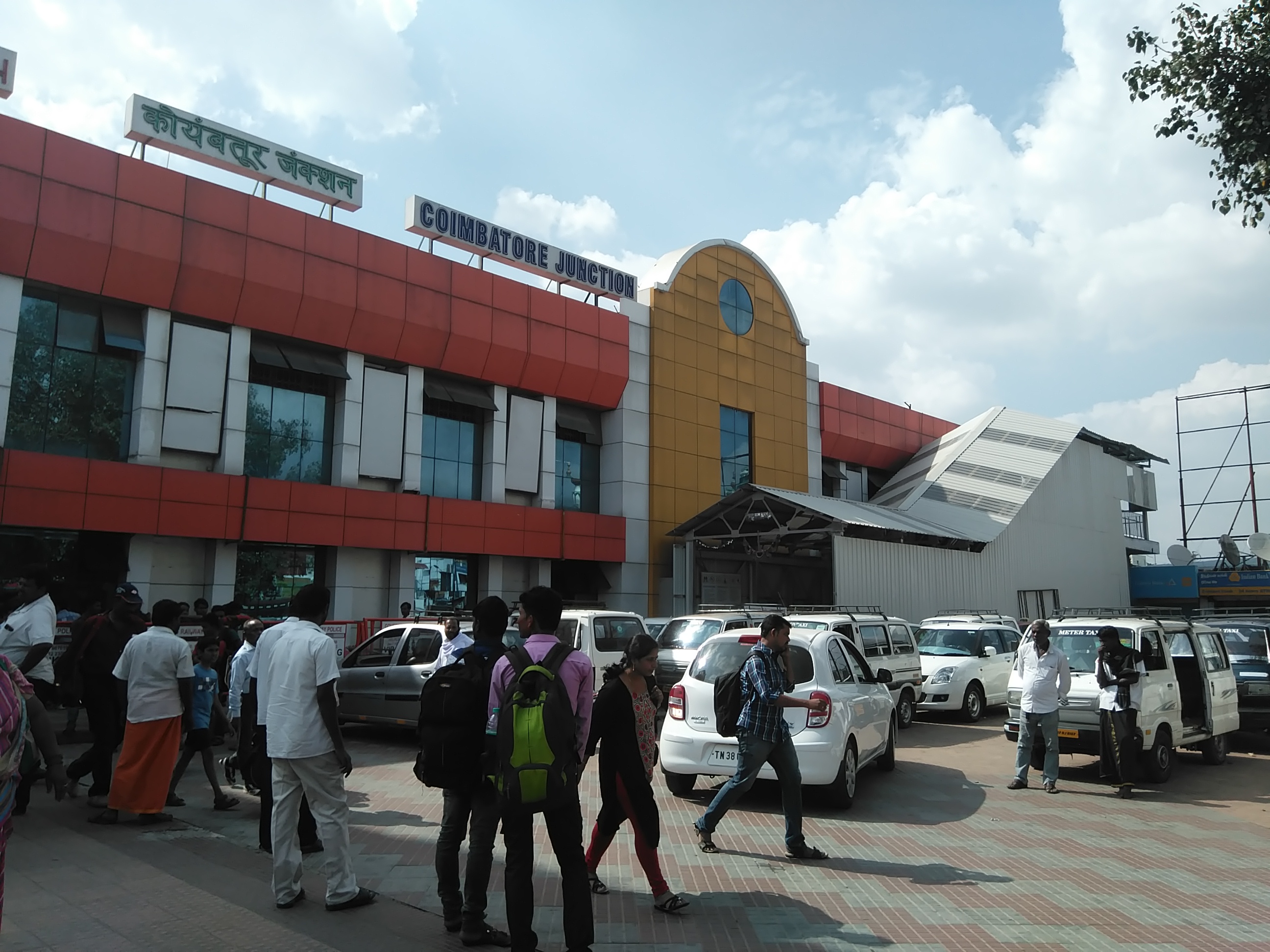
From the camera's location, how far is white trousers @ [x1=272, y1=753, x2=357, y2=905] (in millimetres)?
5477

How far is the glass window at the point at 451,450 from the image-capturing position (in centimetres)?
2358

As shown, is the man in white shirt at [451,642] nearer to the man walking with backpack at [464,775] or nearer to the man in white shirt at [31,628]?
the man in white shirt at [31,628]

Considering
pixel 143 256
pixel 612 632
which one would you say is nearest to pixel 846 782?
pixel 612 632

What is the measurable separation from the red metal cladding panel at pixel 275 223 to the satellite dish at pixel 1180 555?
38.9m

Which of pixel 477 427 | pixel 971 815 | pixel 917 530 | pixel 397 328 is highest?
pixel 397 328

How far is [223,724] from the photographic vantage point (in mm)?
9055

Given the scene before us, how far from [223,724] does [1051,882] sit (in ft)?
25.2

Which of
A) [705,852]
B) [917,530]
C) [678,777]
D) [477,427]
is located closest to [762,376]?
[917,530]

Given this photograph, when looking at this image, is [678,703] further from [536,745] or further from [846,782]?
[536,745]

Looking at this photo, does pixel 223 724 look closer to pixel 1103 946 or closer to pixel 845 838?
pixel 845 838

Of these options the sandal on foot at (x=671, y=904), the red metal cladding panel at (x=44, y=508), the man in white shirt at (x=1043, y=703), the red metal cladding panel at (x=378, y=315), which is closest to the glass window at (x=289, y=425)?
the red metal cladding panel at (x=378, y=315)

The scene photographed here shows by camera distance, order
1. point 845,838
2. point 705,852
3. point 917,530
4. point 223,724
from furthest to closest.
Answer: point 917,530, point 223,724, point 845,838, point 705,852

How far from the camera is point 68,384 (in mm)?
17703

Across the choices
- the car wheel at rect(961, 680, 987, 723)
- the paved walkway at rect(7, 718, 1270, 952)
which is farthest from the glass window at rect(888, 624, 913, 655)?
the paved walkway at rect(7, 718, 1270, 952)
